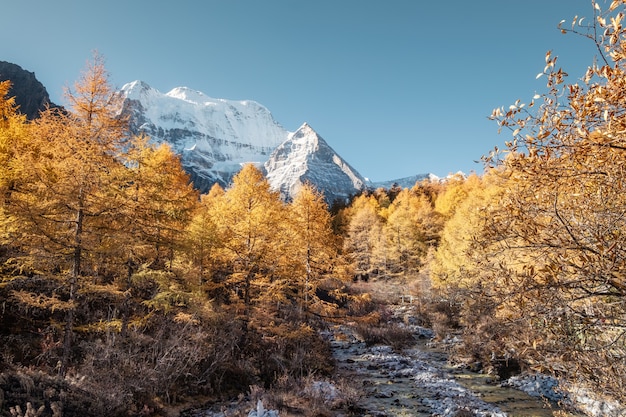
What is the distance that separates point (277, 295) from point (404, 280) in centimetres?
2974

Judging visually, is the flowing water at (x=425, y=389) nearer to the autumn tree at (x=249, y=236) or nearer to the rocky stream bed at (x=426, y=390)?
the rocky stream bed at (x=426, y=390)

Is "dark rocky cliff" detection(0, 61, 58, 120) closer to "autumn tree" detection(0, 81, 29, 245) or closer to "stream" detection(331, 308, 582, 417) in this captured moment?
"autumn tree" detection(0, 81, 29, 245)

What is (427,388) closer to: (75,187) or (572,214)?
(572,214)

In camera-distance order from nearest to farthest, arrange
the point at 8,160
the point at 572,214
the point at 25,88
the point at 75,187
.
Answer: the point at 572,214
the point at 75,187
the point at 8,160
the point at 25,88

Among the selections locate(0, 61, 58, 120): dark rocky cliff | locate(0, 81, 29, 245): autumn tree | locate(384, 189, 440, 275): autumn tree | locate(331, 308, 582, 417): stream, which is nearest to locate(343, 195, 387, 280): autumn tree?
locate(384, 189, 440, 275): autumn tree

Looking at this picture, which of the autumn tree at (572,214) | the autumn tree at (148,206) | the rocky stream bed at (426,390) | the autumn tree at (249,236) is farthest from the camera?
the autumn tree at (249,236)

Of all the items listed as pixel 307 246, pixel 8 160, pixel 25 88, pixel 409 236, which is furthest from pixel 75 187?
pixel 25 88

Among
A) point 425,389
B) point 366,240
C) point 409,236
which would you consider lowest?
point 425,389

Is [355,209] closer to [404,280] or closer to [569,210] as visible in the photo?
[404,280]

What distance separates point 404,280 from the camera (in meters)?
42.5

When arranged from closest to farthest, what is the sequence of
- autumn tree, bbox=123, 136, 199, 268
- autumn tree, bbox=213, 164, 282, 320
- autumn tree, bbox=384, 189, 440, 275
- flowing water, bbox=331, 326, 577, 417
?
flowing water, bbox=331, 326, 577, 417 < autumn tree, bbox=123, 136, 199, 268 < autumn tree, bbox=213, 164, 282, 320 < autumn tree, bbox=384, 189, 440, 275

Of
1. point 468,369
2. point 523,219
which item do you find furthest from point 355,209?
point 523,219

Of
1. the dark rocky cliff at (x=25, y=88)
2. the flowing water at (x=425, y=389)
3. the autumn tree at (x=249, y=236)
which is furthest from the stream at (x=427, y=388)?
the dark rocky cliff at (x=25, y=88)

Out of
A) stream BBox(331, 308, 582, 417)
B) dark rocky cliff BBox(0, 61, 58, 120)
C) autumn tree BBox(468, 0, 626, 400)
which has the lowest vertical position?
stream BBox(331, 308, 582, 417)
